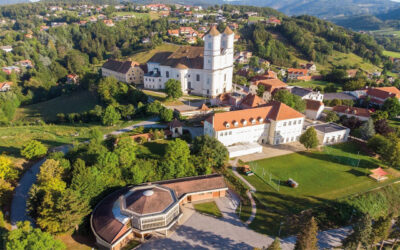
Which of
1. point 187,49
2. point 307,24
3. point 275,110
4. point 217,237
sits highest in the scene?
point 307,24

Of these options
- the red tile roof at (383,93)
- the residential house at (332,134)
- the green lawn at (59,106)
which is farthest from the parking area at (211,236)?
the red tile roof at (383,93)

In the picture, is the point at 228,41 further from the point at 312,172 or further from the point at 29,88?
the point at 29,88

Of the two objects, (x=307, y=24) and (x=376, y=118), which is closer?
(x=376, y=118)

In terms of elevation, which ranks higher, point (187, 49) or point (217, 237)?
point (187, 49)

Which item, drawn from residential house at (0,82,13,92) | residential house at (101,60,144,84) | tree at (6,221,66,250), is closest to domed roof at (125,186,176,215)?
tree at (6,221,66,250)

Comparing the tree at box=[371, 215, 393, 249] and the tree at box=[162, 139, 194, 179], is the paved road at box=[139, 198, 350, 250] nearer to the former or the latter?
the tree at box=[371, 215, 393, 249]

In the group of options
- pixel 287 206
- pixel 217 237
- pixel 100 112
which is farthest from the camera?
pixel 100 112

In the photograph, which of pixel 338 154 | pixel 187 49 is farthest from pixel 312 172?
pixel 187 49
